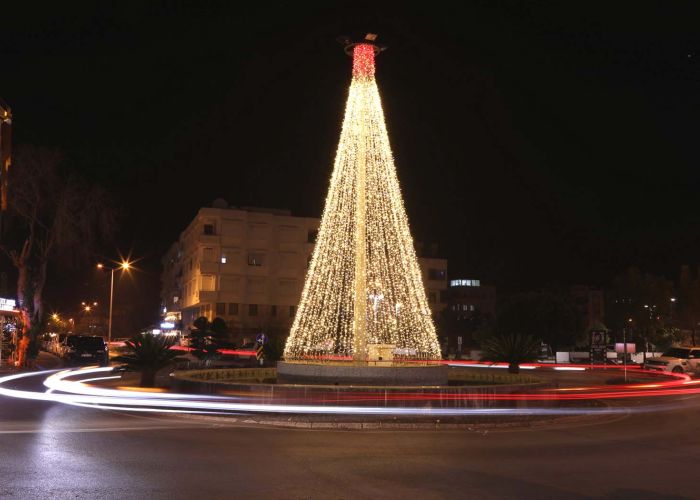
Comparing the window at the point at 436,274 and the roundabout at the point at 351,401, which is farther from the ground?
the window at the point at 436,274

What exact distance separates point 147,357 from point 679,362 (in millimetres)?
27388

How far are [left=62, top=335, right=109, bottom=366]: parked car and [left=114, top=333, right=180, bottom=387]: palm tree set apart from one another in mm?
19095

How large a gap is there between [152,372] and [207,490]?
50.7 ft

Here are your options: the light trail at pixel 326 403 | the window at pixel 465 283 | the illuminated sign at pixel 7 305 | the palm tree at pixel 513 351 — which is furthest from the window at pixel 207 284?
the window at pixel 465 283

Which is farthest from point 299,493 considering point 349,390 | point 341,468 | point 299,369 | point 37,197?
point 37,197

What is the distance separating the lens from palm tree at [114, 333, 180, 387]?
2366cm

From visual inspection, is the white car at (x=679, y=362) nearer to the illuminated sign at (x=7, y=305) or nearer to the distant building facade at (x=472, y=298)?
the illuminated sign at (x=7, y=305)

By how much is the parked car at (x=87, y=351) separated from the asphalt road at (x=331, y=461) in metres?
26.9

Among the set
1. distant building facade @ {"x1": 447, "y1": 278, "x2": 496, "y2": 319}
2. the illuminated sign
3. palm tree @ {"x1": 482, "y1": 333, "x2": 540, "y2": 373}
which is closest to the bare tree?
the illuminated sign

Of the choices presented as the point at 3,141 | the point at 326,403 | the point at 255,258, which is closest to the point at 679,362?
the point at 326,403

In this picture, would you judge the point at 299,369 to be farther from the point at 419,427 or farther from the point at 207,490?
the point at 207,490

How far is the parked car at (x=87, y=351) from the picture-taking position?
42.2 meters

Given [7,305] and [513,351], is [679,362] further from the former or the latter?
[7,305]

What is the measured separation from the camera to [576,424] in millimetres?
16781
